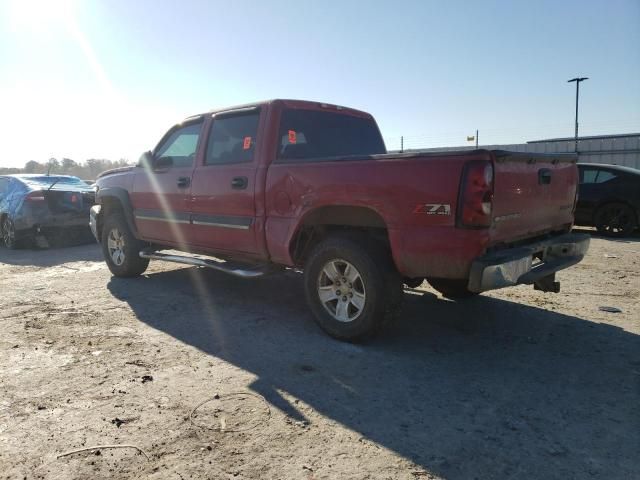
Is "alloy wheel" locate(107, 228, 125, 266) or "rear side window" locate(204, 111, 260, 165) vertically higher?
"rear side window" locate(204, 111, 260, 165)

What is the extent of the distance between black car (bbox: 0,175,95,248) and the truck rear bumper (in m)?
8.57

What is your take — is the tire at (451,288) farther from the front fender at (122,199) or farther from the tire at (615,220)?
the tire at (615,220)

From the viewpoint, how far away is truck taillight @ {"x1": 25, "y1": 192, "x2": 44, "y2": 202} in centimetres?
907

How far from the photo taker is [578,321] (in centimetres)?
436

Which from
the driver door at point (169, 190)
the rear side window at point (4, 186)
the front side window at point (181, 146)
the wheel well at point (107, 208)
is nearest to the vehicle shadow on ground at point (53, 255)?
the rear side window at point (4, 186)

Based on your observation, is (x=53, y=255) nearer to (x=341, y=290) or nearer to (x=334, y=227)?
(x=334, y=227)

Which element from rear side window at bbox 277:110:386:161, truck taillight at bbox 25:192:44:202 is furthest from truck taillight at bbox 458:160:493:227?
truck taillight at bbox 25:192:44:202

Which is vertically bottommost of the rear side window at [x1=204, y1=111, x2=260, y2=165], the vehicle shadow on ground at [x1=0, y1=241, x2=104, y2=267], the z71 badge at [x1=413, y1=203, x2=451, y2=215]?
the vehicle shadow on ground at [x1=0, y1=241, x2=104, y2=267]

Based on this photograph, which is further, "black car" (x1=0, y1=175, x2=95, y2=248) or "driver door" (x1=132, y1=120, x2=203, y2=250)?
"black car" (x1=0, y1=175, x2=95, y2=248)

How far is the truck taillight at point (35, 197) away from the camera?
9.07m

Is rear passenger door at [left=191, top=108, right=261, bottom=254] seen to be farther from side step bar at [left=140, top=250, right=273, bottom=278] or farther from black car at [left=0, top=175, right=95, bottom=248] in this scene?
black car at [left=0, top=175, right=95, bottom=248]

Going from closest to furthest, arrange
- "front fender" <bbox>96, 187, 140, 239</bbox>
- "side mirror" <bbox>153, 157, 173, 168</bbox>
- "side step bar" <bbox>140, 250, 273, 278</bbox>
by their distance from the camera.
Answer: "side step bar" <bbox>140, 250, 273, 278</bbox>, "side mirror" <bbox>153, 157, 173, 168</bbox>, "front fender" <bbox>96, 187, 140, 239</bbox>

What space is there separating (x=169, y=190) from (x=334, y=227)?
228 centimetres

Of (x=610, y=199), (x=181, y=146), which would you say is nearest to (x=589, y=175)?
(x=610, y=199)
